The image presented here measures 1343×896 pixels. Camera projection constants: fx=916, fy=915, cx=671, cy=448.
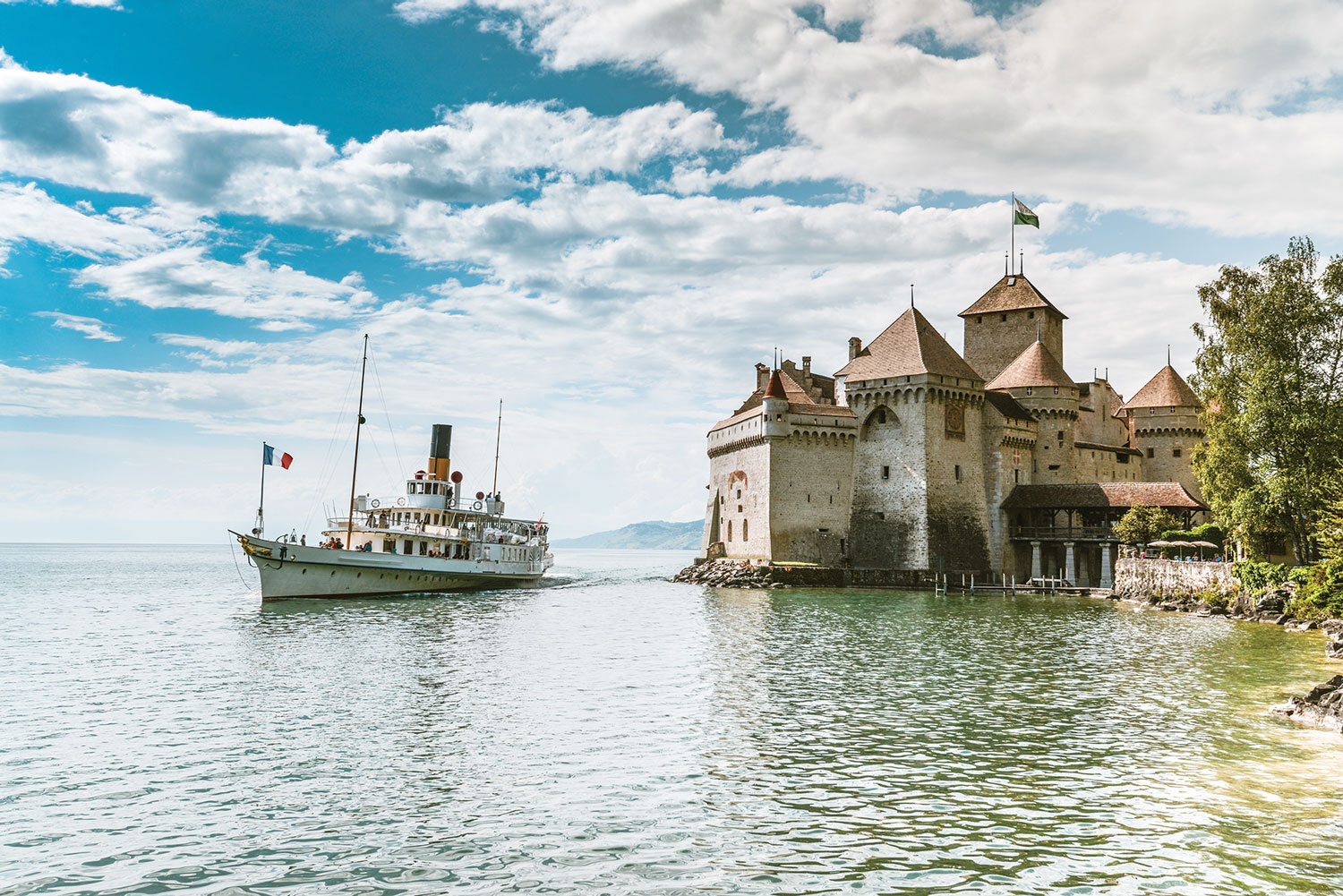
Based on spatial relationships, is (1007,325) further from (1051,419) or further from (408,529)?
(408,529)

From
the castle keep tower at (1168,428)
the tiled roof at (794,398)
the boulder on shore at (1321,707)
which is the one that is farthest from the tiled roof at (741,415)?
the boulder on shore at (1321,707)

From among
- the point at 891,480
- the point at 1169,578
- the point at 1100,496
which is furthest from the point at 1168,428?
the point at 1169,578

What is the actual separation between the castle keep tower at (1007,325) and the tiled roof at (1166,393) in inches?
259

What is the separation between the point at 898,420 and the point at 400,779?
49077mm

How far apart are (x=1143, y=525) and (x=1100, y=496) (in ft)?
16.5

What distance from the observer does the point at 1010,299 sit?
6838 centimetres

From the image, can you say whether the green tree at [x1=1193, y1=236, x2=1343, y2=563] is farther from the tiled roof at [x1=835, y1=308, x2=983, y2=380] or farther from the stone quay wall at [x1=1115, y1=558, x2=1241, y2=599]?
the tiled roof at [x1=835, y1=308, x2=983, y2=380]

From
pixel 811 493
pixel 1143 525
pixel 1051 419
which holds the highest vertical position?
pixel 1051 419

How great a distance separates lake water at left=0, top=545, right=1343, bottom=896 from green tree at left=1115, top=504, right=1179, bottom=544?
2441 centimetres

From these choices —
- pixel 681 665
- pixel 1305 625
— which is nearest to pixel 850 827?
pixel 681 665

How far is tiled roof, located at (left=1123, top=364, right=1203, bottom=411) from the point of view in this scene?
65.9m

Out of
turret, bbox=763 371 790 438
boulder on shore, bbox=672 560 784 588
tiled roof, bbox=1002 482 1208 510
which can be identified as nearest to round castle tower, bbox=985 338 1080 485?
tiled roof, bbox=1002 482 1208 510

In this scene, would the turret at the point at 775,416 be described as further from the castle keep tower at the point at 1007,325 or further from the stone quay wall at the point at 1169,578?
the stone quay wall at the point at 1169,578

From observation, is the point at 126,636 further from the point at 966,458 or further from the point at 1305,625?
the point at 966,458
